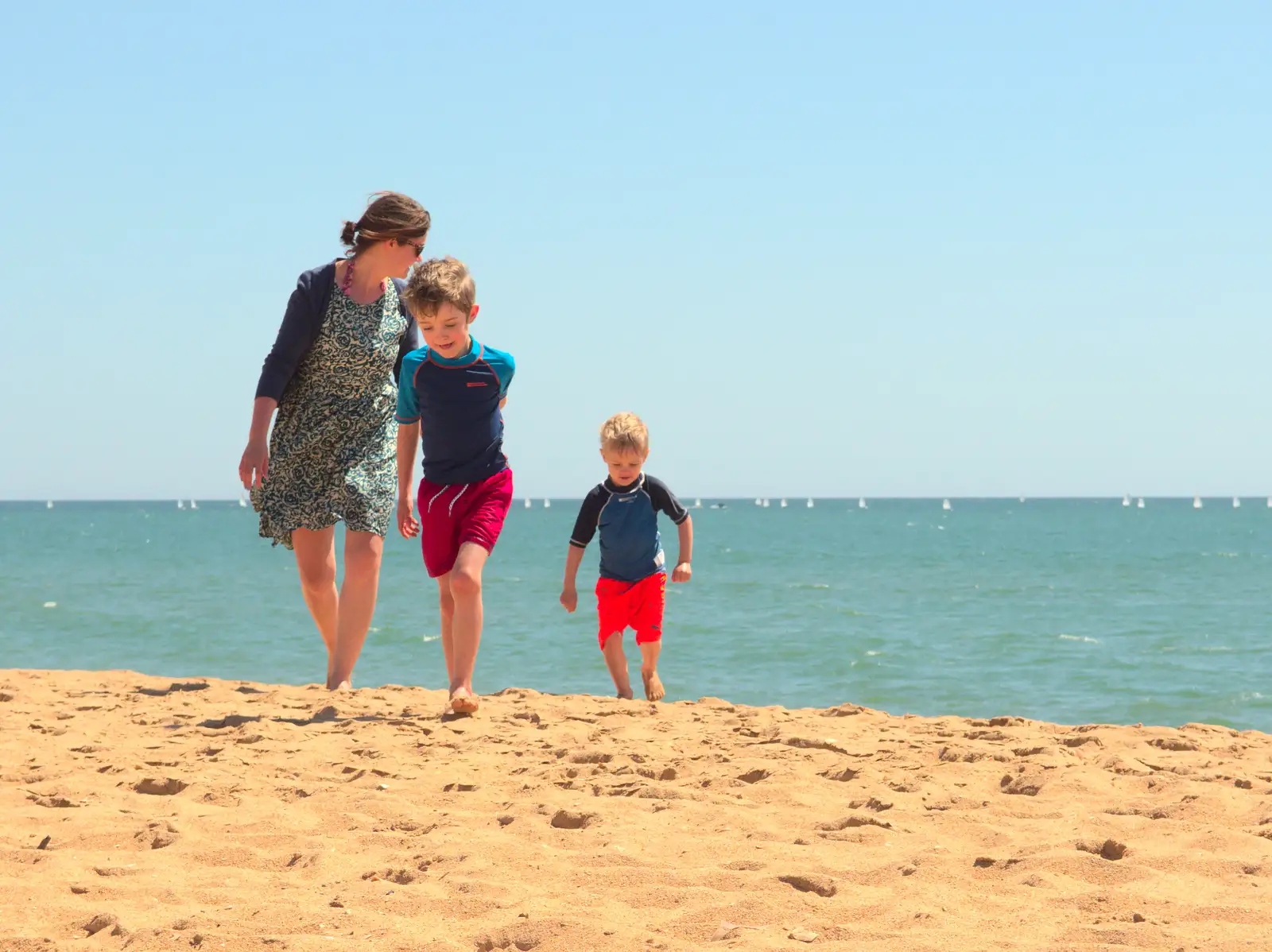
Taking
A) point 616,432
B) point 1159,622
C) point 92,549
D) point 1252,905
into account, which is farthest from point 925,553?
point 1252,905

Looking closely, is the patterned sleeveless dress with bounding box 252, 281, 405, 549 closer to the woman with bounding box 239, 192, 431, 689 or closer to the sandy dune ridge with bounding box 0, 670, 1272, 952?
the woman with bounding box 239, 192, 431, 689

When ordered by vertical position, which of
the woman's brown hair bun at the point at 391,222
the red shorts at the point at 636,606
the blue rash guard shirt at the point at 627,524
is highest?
the woman's brown hair bun at the point at 391,222

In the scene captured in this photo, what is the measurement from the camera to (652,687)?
637cm

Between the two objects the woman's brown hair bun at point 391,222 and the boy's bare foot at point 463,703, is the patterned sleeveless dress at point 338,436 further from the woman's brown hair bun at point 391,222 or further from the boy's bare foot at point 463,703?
the boy's bare foot at point 463,703

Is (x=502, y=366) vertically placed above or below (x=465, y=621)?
above

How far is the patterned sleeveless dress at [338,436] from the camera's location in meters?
5.25

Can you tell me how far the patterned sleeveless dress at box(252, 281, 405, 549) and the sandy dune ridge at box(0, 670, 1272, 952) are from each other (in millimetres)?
857

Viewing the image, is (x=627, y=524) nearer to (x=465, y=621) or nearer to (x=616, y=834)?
(x=465, y=621)

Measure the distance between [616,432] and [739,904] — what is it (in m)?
3.54

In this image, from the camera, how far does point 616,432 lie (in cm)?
609

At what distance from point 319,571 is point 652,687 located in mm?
1855

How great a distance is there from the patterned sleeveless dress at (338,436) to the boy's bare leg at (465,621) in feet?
1.73

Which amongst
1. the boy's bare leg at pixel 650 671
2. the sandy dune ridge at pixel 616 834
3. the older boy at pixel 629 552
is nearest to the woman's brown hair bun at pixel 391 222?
the older boy at pixel 629 552

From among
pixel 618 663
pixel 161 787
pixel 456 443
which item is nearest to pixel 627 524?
pixel 618 663
